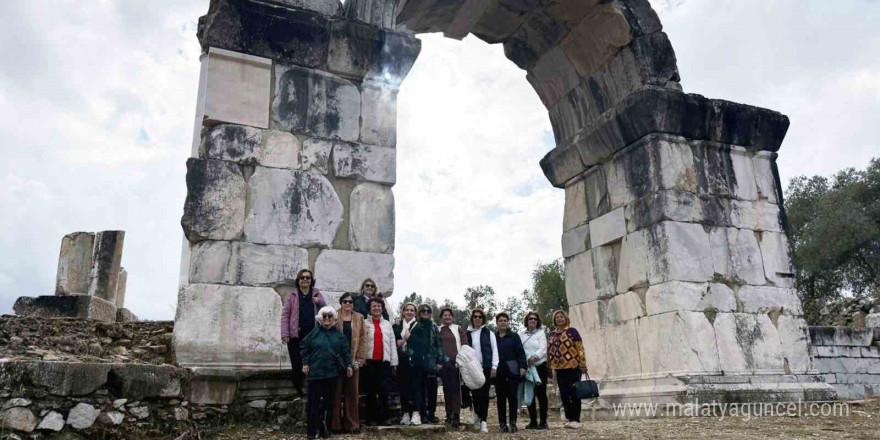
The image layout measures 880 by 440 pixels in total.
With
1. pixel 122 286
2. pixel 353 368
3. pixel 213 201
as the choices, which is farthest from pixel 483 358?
pixel 122 286

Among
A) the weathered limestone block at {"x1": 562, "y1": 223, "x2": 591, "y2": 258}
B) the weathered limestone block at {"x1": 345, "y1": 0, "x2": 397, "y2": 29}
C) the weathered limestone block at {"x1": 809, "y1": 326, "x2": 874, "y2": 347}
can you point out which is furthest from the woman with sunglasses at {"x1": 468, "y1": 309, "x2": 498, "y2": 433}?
the weathered limestone block at {"x1": 809, "y1": 326, "x2": 874, "y2": 347}

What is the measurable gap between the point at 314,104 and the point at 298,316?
6.65 feet

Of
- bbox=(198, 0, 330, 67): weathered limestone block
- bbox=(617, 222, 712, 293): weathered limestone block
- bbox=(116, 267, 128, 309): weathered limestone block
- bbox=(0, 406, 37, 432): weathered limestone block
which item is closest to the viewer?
bbox=(0, 406, 37, 432): weathered limestone block

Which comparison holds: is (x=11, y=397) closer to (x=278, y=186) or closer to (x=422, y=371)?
(x=278, y=186)

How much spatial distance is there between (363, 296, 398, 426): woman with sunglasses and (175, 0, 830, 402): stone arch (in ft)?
1.24

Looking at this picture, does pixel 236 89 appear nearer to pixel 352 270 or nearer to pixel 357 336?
pixel 352 270

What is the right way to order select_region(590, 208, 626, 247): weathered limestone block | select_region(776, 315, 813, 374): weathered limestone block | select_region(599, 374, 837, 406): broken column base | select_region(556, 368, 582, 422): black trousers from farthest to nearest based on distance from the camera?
select_region(590, 208, 626, 247): weathered limestone block < select_region(776, 315, 813, 374): weathered limestone block < select_region(599, 374, 837, 406): broken column base < select_region(556, 368, 582, 422): black trousers

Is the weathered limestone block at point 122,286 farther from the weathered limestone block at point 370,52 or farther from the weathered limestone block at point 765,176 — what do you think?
the weathered limestone block at point 765,176

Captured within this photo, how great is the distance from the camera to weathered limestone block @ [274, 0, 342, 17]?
601cm

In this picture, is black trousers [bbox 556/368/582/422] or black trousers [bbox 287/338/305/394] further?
black trousers [bbox 556/368/582/422]

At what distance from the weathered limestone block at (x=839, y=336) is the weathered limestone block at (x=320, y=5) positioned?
8848mm

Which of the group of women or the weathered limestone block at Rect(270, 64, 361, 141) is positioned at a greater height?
the weathered limestone block at Rect(270, 64, 361, 141)

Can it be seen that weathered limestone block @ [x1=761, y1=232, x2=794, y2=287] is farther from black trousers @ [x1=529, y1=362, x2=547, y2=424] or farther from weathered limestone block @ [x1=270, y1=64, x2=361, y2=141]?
weathered limestone block @ [x1=270, y1=64, x2=361, y2=141]

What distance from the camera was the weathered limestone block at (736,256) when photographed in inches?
290
